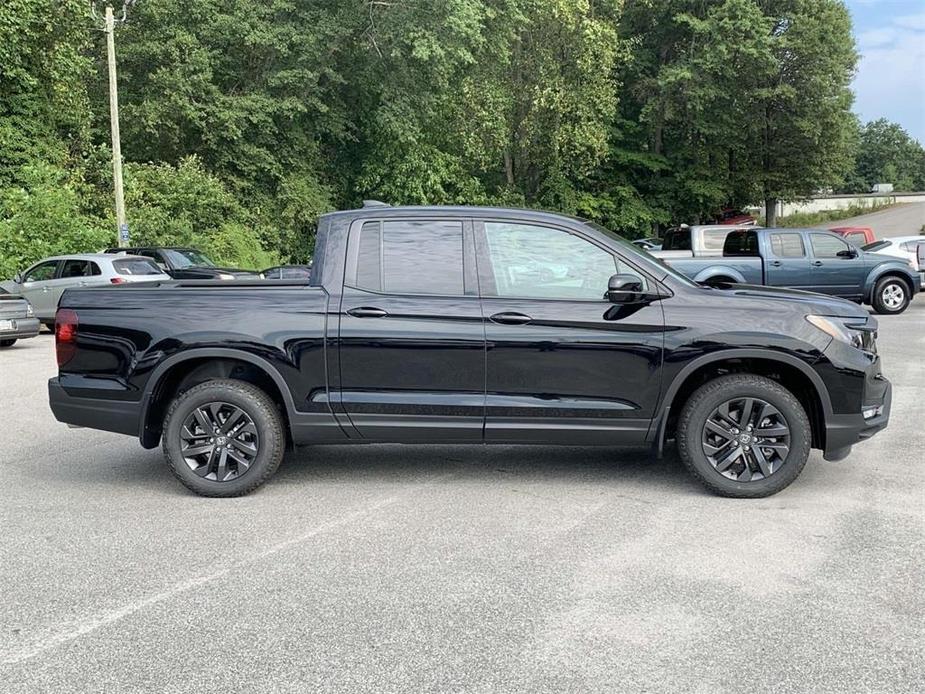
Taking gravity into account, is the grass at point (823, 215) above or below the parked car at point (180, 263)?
above

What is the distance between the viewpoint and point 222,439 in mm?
5719

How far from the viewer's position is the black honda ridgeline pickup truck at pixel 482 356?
5527mm

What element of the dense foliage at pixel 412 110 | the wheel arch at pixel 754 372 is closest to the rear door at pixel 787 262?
the wheel arch at pixel 754 372

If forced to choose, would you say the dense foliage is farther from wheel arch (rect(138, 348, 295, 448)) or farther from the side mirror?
the side mirror

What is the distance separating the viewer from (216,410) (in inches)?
225

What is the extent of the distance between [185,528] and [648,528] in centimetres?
270

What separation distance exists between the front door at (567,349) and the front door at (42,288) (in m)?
14.3

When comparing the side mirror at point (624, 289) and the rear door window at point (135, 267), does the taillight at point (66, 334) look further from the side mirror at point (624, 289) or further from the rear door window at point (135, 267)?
the rear door window at point (135, 267)

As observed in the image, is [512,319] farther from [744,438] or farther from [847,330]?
[847,330]

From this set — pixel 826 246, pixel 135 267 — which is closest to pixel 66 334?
pixel 135 267

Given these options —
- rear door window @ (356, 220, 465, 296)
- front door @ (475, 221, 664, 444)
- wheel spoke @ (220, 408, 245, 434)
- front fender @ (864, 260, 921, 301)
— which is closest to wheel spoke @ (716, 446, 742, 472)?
front door @ (475, 221, 664, 444)

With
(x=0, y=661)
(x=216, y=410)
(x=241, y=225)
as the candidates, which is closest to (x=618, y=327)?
(x=216, y=410)

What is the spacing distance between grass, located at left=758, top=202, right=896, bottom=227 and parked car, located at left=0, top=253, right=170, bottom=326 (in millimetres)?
54523

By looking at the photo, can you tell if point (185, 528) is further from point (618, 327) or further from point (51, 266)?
point (51, 266)
